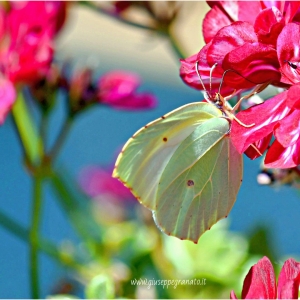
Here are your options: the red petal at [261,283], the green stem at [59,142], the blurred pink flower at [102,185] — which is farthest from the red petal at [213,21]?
the blurred pink flower at [102,185]

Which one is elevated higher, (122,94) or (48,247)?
(122,94)

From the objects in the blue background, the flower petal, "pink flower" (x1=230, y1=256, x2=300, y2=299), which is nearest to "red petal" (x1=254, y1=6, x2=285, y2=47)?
"pink flower" (x1=230, y1=256, x2=300, y2=299)

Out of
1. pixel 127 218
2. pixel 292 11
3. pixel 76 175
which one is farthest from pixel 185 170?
pixel 76 175

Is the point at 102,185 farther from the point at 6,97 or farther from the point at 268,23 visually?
the point at 268,23

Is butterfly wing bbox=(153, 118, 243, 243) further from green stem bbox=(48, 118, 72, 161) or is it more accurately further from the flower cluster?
green stem bbox=(48, 118, 72, 161)

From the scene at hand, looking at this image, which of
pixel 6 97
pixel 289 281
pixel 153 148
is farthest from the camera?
pixel 6 97

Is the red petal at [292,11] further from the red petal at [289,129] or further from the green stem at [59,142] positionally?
the green stem at [59,142]
